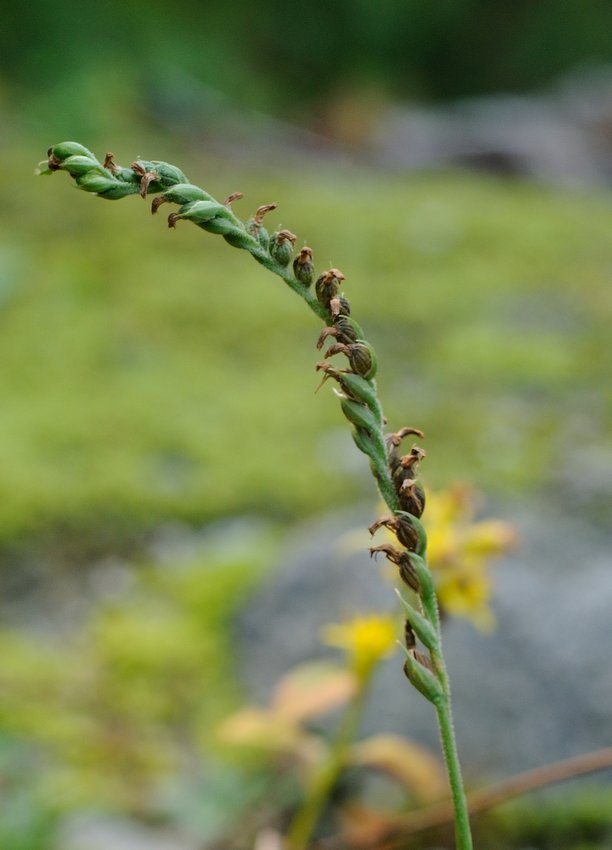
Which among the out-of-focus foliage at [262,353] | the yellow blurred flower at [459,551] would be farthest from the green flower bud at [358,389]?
the out-of-focus foliage at [262,353]

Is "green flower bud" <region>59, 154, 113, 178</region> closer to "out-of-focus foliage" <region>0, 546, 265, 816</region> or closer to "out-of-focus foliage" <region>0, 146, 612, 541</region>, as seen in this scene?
"out-of-focus foliage" <region>0, 546, 265, 816</region>

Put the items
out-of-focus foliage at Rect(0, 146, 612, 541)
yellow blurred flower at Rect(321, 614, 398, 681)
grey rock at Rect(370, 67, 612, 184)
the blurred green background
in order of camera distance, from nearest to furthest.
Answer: yellow blurred flower at Rect(321, 614, 398, 681), the blurred green background, out-of-focus foliage at Rect(0, 146, 612, 541), grey rock at Rect(370, 67, 612, 184)

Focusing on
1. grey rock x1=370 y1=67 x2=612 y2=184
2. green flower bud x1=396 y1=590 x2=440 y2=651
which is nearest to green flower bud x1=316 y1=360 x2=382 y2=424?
green flower bud x1=396 y1=590 x2=440 y2=651

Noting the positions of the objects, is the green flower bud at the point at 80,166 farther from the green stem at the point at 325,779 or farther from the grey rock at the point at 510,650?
the grey rock at the point at 510,650

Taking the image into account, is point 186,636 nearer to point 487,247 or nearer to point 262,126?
point 487,247

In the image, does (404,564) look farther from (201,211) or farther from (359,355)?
(201,211)
